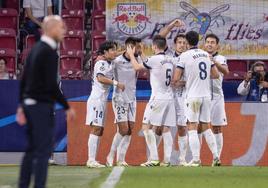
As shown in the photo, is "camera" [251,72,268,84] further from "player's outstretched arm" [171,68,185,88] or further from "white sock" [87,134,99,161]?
"white sock" [87,134,99,161]

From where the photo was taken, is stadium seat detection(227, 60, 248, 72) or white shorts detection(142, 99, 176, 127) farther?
stadium seat detection(227, 60, 248, 72)

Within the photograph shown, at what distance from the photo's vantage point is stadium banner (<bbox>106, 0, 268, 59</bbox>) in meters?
17.2

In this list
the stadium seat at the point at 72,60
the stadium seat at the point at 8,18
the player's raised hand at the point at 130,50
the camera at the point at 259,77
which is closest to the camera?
the player's raised hand at the point at 130,50

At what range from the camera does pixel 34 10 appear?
18359 mm

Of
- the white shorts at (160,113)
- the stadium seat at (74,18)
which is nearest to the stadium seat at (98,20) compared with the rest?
the stadium seat at (74,18)

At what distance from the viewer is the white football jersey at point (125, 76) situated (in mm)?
13789

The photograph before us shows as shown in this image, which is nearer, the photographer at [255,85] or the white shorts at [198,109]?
the white shorts at [198,109]

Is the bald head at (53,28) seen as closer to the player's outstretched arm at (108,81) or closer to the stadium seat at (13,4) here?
the player's outstretched arm at (108,81)

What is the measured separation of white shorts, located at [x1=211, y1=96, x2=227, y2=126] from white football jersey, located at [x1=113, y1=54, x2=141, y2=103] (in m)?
1.30

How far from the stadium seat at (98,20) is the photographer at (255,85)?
451cm

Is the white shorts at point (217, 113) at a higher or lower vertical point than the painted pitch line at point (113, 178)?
Result: higher

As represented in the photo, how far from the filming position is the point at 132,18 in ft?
56.7

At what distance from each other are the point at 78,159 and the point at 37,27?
15.5 feet

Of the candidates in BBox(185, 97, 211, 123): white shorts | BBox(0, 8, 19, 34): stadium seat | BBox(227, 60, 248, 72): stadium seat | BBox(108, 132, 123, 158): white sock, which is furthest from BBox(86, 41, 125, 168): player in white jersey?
BBox(0, 8, 19, 34): stadium seat
